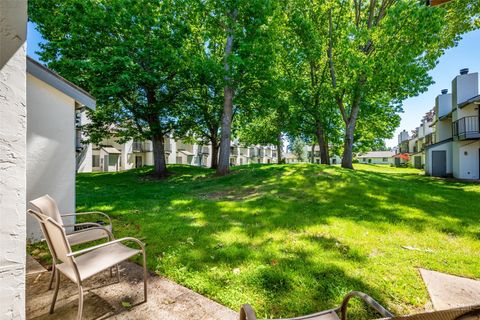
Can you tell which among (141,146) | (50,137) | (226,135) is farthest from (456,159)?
(141,146)

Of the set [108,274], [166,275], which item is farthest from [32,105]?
[166,275]

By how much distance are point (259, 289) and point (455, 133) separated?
23547mm

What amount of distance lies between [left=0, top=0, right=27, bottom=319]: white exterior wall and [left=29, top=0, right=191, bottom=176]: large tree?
12145 mm

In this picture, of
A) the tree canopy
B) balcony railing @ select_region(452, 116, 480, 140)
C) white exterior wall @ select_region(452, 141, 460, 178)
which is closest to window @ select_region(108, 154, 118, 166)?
the tree canopy

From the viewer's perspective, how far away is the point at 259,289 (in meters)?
3.13

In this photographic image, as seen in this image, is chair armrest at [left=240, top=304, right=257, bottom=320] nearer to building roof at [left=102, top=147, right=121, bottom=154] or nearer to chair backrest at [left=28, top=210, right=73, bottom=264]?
chair backrest at [left=28, top=210, right=73, bottom=264]

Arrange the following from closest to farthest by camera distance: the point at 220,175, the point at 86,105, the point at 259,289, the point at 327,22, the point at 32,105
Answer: the point at 259,289
the point at 32,105
the point at 86,105
the point at 220,175
the point at 327,22

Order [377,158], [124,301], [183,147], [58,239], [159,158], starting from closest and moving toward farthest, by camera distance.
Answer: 1. [58,239]
2. [124,301]
3. [159,158]
4. [183,147]
5. [377,158]

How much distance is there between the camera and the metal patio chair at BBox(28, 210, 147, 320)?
231cm

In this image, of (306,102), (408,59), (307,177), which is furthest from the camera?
(306,102)

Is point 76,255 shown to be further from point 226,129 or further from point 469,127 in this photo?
point 469,127

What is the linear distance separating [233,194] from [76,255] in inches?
294

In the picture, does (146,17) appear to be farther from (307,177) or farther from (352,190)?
(352,190)

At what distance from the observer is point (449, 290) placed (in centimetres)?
316
